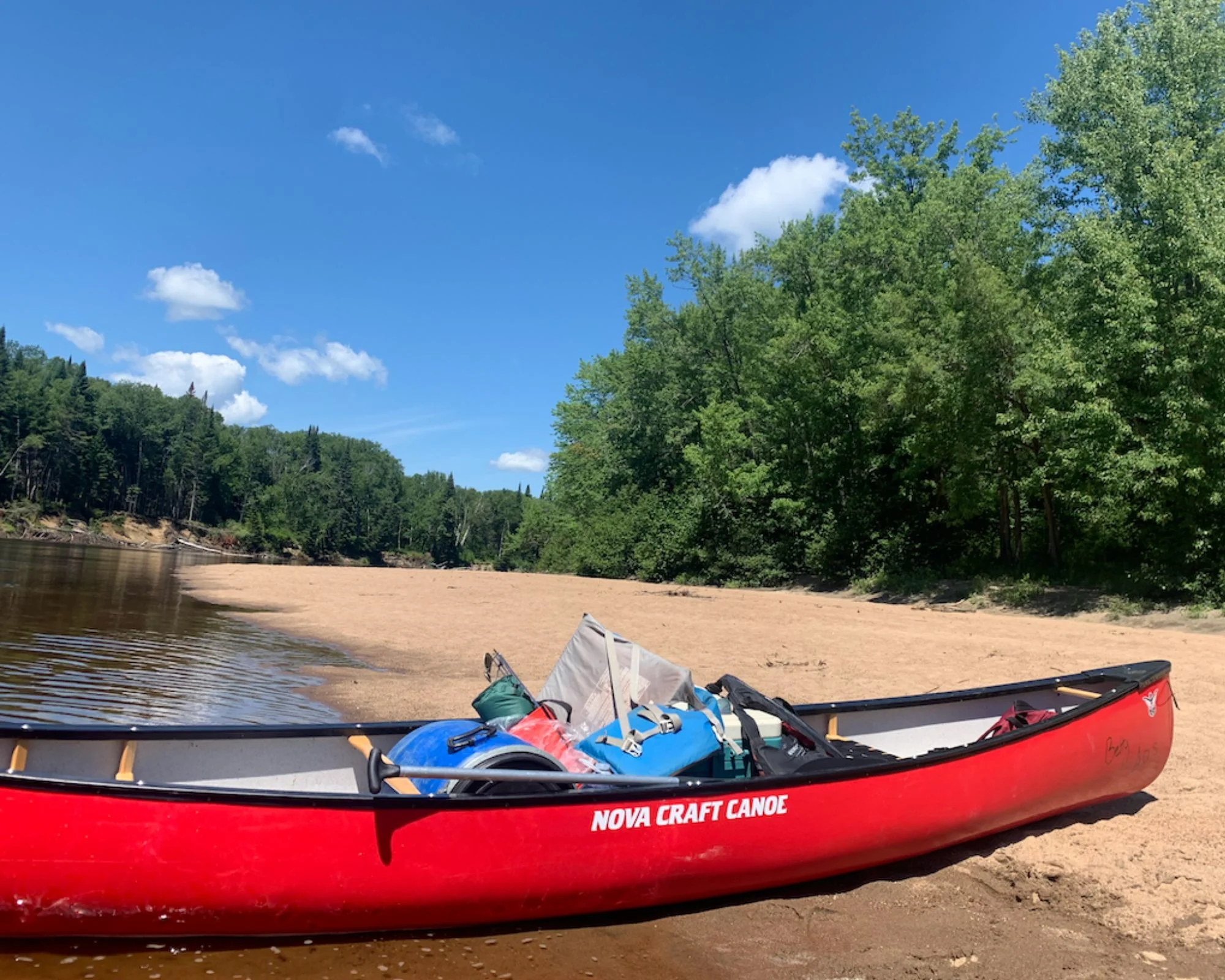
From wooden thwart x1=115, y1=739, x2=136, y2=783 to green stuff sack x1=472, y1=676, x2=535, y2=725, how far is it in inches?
79.7

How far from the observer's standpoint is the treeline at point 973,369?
61.5 feet

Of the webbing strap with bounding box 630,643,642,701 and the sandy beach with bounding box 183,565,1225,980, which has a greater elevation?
the webbing strap with bounding box 630,643,642,701

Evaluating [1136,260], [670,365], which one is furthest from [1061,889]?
[670,365]

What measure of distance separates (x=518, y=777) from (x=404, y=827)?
568mm

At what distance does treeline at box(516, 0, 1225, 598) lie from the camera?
18750mm

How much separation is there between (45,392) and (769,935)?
12724 cm

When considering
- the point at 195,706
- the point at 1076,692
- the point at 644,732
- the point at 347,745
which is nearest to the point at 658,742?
the point at 644,732

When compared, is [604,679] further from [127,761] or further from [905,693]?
[905,693]

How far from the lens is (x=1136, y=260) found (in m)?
19.3

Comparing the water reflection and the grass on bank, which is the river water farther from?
the grass on bank

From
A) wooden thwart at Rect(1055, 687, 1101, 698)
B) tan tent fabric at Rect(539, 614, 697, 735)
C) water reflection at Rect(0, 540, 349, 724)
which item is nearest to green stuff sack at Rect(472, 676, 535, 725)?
tan tent fabric at Rect(539, 614, 697, 735)

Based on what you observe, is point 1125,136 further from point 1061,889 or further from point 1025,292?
point 1061,889

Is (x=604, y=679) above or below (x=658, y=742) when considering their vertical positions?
above

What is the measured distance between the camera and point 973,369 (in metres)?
23.1
